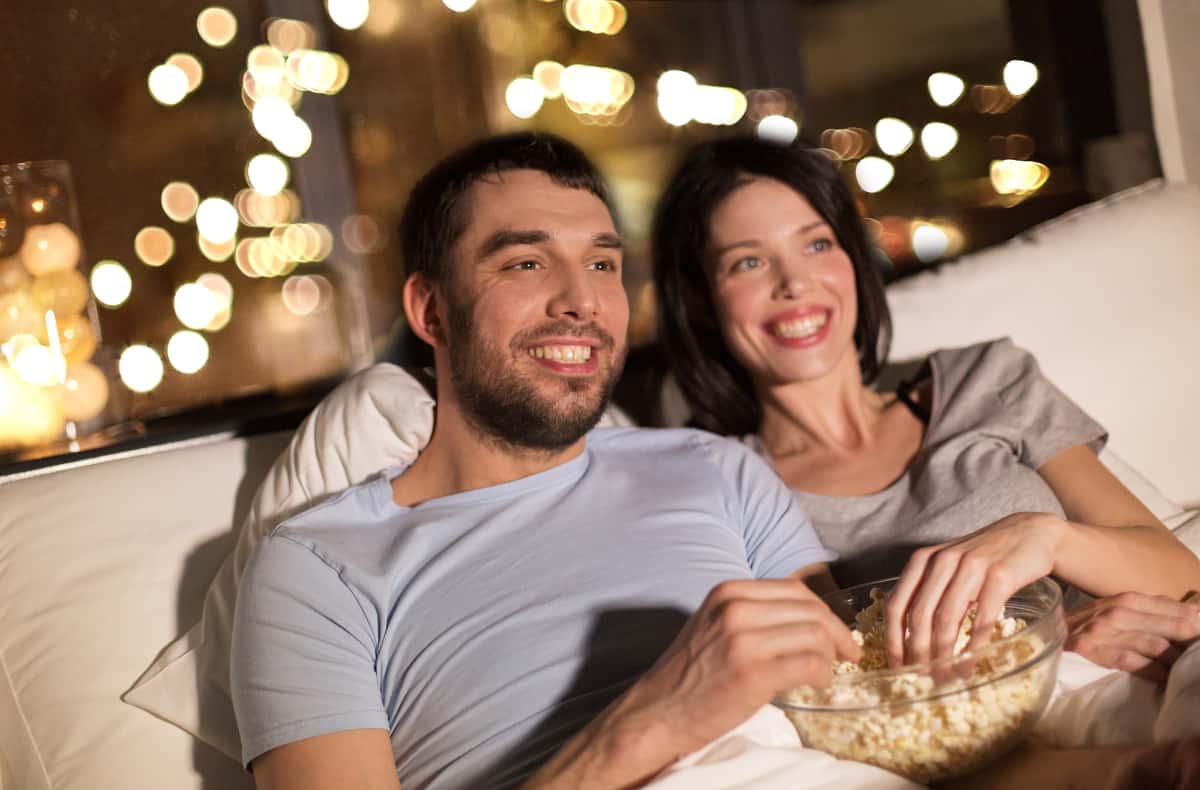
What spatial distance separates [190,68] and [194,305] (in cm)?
58

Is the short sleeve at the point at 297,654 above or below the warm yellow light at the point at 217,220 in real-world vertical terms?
below

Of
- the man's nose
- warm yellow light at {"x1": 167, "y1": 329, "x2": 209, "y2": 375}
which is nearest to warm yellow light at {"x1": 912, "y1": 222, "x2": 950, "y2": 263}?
warm yellow light at {"x1": 167, "y1": 329, "x2": 209, "y2": 375}

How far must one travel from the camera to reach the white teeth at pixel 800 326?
70.2 inches

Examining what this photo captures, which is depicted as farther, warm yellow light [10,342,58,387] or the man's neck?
warm yellow light [10,342,58,387]

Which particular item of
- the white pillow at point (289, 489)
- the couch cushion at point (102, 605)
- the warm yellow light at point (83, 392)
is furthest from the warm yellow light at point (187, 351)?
the white pillow at point (289, 489)

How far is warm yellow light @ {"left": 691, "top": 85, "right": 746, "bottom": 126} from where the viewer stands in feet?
11.3

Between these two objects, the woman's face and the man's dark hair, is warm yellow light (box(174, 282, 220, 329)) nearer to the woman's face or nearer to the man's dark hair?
the man's dark hair

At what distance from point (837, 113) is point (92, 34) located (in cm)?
227

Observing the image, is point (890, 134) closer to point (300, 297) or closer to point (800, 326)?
point (300, 297)

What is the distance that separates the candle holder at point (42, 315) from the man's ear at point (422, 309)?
62cm

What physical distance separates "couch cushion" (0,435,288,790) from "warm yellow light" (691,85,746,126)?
2.33m

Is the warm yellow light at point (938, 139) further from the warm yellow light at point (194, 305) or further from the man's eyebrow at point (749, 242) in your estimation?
the warm yellow light at point (194, 305)

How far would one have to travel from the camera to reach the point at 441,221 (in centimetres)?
157

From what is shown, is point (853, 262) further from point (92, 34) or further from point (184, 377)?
point (92, 34)
